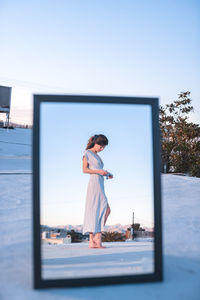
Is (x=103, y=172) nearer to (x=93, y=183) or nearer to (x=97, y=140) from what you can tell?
(x=93, y=183)

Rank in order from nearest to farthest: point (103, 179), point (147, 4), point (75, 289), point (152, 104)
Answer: point (75, 289), point (152, 104), point (103, 179), point (147, 4)

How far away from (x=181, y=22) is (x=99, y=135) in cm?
349

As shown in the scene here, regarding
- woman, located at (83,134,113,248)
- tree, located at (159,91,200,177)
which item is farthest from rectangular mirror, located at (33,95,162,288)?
tree, located at (159,91,200,177)

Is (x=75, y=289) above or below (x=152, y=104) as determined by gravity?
below

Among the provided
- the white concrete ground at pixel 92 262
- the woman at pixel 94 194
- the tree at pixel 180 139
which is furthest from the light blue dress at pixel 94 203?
the tree at pixel 180 139

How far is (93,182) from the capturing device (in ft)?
10.6

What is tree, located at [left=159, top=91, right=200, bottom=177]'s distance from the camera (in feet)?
47.6

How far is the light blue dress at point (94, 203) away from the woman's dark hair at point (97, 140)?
0.22 feet

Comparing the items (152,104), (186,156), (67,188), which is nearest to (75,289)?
(67,188)

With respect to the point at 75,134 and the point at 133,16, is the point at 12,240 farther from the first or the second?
the point at 133,16

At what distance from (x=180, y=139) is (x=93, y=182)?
1252cm

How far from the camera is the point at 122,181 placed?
307 centimetres

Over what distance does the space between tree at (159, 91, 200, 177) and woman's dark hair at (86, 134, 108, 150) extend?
11791mm

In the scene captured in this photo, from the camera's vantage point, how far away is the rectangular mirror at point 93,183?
6.32ft
